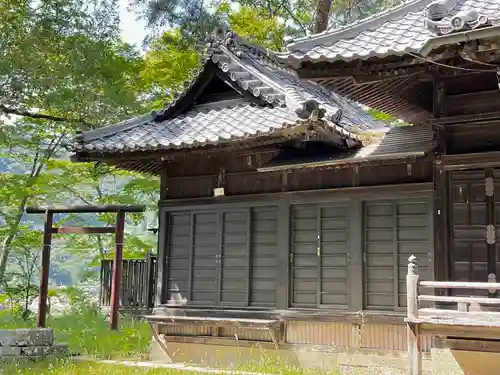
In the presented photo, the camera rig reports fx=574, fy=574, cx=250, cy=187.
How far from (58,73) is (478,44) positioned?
1383cm

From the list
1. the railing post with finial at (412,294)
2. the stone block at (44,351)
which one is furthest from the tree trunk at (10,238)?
the railing post with finial at (412,294)

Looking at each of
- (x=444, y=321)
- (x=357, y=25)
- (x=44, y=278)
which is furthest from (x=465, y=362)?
(x=44, y=278)

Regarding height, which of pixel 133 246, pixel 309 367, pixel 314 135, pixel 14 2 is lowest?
pixel 309 367

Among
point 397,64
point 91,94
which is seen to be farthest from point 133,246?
point 397,64

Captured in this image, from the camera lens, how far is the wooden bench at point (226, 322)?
1038 cm

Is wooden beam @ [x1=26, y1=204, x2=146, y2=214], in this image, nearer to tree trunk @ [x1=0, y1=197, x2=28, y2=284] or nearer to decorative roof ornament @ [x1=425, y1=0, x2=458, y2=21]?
decorative roof ornament @ [x1=425, y1=0, x2=458, y2=21]

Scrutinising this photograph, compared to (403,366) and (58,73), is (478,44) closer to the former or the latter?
(403,366)

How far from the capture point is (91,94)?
17.9m

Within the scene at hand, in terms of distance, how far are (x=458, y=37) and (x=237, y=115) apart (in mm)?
5545

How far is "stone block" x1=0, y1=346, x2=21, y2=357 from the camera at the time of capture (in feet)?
34.4

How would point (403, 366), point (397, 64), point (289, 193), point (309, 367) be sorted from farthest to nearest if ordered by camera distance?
point (289, 193)
point (309, 367)
point (403, 366)
point (397, 64)

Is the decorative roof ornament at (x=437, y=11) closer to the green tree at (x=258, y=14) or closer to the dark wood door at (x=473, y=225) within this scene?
the dark wood door at (x=473, y=225)

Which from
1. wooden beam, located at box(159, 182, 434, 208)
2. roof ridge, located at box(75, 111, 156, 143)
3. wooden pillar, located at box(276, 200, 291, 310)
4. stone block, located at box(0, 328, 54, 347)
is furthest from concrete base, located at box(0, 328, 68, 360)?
wooden pillar, located at box(276, 200, 291, 310)

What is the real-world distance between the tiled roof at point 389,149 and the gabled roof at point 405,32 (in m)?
1.83
